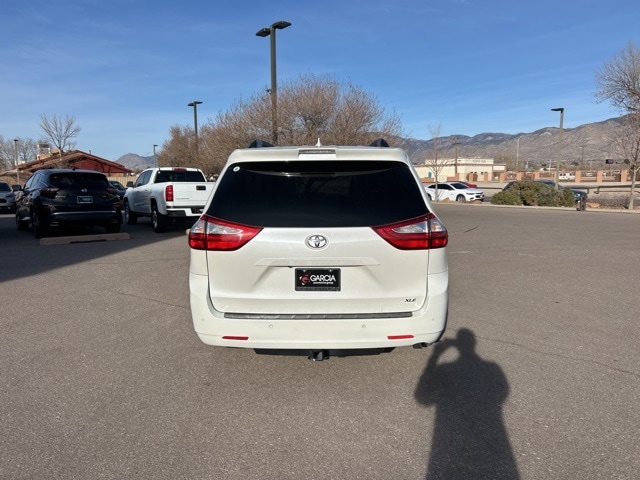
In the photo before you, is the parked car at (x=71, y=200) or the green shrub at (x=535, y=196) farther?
the green shrub at (x=535, y=196)

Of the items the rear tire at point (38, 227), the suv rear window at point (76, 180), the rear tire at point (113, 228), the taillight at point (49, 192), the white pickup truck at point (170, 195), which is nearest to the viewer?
the taillight at point (49, 192)

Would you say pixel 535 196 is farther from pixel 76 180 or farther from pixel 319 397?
pixel 319 397

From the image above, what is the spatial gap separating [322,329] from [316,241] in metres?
0.62

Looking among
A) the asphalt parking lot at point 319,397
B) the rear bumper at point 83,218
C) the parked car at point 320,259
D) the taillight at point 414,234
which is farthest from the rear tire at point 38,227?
the taillight at point 414,234

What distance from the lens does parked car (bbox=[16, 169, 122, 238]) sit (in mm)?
11484

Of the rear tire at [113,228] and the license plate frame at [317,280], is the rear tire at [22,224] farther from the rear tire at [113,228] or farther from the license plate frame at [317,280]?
the license plate frame at [317,280]

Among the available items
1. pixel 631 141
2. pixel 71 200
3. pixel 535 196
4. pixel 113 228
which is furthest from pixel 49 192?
pixel 631 141

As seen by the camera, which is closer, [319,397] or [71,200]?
[319,397]

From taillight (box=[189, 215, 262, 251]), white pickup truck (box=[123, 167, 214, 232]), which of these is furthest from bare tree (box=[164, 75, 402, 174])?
taillight (box=[189, 215, 262, 251])

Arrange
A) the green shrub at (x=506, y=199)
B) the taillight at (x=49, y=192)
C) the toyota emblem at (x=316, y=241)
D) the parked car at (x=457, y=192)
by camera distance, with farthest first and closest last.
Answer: the parked car at (x=457, y=192) < the green shrub at (x=506, y=199) < the taillight at (x=49, y=192) < the toyota emblem at (x=316, y=241)

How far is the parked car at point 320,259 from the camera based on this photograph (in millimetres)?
3336

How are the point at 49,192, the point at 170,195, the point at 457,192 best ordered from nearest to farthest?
the point at 49,192 → the point at 170,195 → the point at 457,192

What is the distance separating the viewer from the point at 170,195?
13.0m

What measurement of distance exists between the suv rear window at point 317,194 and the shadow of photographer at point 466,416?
145 cm
